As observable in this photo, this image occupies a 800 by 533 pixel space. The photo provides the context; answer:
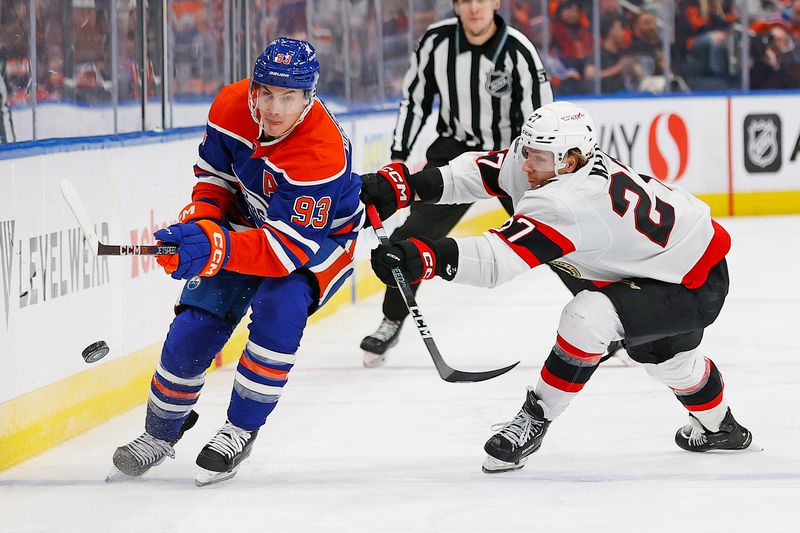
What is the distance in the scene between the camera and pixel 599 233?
295cm

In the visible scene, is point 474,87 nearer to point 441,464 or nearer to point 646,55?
point 441,464

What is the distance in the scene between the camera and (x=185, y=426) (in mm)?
3236

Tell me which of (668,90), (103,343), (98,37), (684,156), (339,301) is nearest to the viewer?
(103,343)

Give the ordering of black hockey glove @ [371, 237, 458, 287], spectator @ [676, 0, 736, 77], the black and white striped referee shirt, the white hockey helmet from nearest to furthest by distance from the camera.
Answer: black hockey glove @ [371, 237, 458, 287] → the white hockey helmet → the black and white striped referee shirt → spectator @ [676, 0, 736, 77]

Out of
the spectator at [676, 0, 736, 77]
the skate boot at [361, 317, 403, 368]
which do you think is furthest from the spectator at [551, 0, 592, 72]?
the skate boot at [361, 317, 403, 368]

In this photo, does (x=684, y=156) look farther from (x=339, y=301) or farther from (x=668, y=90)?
(x=339, y=301)

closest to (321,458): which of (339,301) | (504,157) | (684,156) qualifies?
(504,157)

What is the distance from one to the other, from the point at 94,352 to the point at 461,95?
1.69 meters

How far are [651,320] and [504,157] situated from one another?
1.84ft

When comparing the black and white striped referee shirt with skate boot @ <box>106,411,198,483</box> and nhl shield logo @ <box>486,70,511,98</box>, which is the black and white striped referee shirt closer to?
nhl shield logo @ <box>486,70,511,98</box>

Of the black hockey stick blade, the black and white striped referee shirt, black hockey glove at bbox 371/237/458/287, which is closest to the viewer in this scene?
the black hockey stick blade

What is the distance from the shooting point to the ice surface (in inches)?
110

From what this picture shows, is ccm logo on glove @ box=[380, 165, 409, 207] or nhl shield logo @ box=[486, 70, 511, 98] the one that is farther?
nhl shield logo @ box=[486, 70, 511, 98]

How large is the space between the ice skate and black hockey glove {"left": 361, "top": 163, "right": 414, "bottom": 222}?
86 cm
